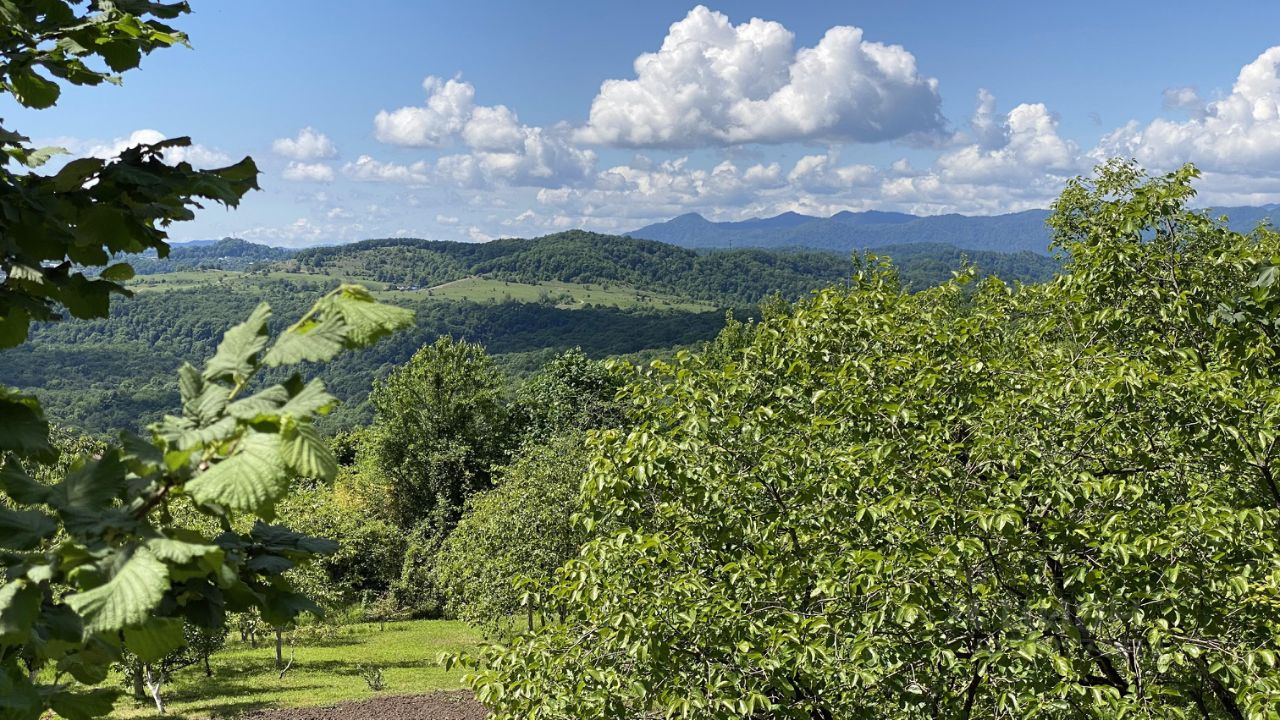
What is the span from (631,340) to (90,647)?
178 m

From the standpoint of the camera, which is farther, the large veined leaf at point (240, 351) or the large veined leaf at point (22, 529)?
the large veined leaf at point (22, 529)

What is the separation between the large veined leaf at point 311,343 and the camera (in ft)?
5.12

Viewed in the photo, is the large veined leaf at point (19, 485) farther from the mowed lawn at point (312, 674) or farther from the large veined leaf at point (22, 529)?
the mowed lawn at point (312, 674)

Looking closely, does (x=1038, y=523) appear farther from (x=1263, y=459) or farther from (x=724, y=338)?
(x=724, y=338)

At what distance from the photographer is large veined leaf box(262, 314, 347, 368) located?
156 centimetres

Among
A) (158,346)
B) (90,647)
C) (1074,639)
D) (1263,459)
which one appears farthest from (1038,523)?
(158,346)

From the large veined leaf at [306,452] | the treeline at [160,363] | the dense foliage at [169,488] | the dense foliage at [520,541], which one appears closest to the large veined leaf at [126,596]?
the dense foliage at [169,488]

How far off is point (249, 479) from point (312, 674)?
81.0 feet

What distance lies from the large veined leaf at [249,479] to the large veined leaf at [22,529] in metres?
0.64

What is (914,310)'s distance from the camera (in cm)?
961

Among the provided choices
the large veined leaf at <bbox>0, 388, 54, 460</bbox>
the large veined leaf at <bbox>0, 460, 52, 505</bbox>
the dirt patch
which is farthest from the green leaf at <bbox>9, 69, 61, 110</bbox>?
the dirt patch

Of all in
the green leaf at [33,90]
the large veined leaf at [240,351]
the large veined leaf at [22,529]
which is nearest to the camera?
the large veined leaf at [240,351]

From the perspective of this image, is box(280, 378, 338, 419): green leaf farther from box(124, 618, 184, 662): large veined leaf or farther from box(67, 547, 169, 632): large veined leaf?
box(124, 618, 184, 662): large veined leaf

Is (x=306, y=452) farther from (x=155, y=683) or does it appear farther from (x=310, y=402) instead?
(x=155, y=683)
